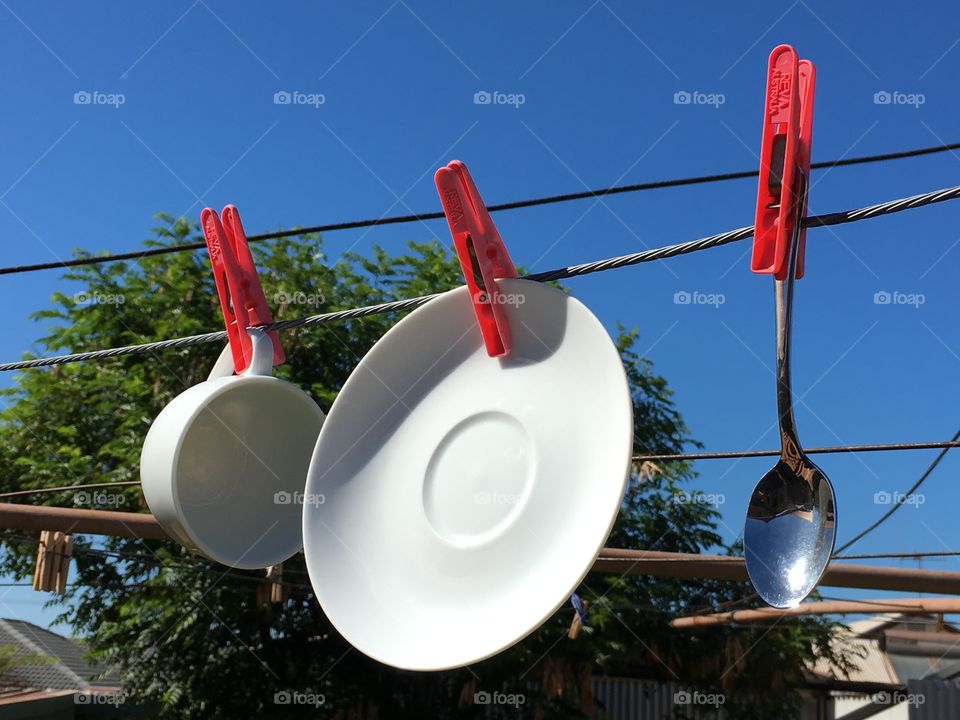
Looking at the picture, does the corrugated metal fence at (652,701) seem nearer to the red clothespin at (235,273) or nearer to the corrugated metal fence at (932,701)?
the corrugated metal fence at (932,701)

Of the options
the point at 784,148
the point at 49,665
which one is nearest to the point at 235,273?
the point at 784,148

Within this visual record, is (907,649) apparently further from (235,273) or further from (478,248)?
(478,248)

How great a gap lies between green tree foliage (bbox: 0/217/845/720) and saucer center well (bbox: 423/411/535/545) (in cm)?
609

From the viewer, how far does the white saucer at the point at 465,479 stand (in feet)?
4.25

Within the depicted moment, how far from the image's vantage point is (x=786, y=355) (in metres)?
1.35

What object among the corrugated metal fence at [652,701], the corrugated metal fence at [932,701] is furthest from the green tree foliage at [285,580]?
the corrugated metal fence at [932,701]

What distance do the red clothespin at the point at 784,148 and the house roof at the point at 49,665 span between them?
9.89 m

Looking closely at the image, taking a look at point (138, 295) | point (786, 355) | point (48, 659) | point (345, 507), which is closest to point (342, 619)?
point (345, 507)

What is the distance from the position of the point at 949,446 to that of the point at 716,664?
237 inches

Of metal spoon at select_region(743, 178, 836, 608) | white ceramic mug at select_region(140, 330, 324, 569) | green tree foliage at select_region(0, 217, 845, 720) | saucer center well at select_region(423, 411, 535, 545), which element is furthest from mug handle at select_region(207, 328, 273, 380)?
green tree foliage at select_region(0, 217, 845, 720)

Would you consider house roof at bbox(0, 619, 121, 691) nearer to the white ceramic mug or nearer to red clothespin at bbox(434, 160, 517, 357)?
the white ceramic mug

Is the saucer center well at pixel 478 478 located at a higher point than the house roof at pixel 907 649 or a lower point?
lower

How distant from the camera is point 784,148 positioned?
1.34 meters

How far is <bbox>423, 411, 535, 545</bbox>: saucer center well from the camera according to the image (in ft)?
4.50
